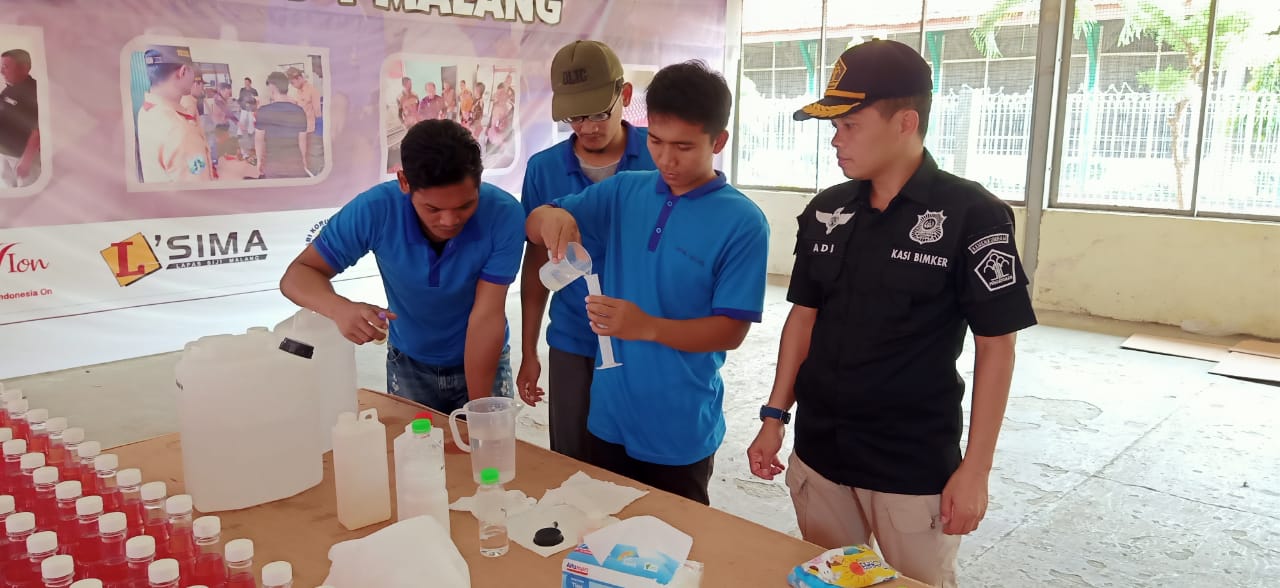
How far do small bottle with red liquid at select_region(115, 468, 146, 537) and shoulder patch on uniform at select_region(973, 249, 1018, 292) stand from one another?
→ 1.25 meters

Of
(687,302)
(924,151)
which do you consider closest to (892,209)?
(924,151)

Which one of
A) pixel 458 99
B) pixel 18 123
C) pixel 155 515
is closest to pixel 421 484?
pixel 155 515

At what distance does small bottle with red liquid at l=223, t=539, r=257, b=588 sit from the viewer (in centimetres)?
97

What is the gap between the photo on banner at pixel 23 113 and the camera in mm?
3686

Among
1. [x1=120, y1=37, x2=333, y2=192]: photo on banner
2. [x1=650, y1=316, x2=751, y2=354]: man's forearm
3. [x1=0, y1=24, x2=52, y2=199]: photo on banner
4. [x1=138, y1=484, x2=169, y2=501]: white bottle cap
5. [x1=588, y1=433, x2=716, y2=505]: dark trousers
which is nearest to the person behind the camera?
[x1=138, y1=484, x2=169, y2=501]: white bottle cap

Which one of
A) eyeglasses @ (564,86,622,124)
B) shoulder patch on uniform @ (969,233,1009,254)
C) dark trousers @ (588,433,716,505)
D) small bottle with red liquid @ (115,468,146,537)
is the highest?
eyeglasses @ (564,86,622,124)

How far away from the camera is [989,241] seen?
136 cm

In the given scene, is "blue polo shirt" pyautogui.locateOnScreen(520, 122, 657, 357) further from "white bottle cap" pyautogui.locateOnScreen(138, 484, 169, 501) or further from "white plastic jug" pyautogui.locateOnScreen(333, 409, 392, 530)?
"white bottle cap" pyautogui.locateOnScreen(138, 484, 169, 501)

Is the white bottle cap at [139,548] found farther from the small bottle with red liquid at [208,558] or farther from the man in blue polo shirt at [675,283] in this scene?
the man in blue polo shirt at [675,283]

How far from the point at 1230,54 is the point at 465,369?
16.6 feet

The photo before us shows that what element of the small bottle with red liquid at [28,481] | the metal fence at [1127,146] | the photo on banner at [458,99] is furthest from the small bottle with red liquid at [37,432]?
the metal fence at [1127,146]

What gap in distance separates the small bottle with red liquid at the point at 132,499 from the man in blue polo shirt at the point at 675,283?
0.73 m

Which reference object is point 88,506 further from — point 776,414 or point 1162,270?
point 1162,270

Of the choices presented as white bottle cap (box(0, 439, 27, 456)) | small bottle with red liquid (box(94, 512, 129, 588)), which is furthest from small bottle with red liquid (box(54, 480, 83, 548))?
white bottle cap (box(0, 439, 27, 456))
